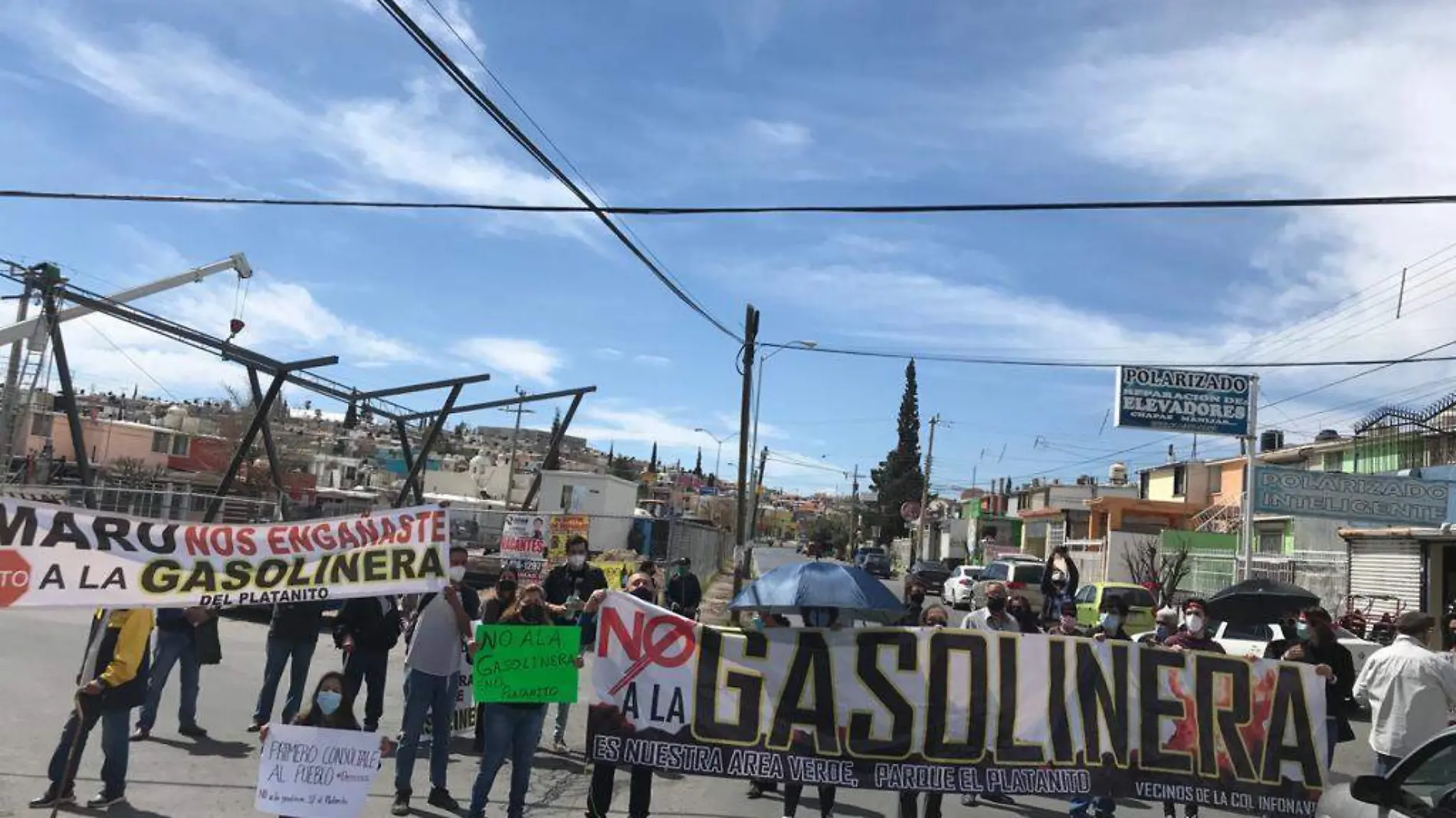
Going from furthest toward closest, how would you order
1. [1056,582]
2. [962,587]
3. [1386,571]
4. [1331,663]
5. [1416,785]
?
[962,587], [1386,571], [1056,582], [1331,663], [1416,785]

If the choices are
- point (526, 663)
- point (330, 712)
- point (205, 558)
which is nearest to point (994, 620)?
point (526, 663)

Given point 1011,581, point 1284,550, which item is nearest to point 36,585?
point 1011,581

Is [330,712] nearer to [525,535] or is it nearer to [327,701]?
[327,701]

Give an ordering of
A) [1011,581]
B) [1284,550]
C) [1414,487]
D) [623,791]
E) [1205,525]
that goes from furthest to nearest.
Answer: [1205,525]
[1284,550]
[1011,581]
[1414,487]
[623,791]

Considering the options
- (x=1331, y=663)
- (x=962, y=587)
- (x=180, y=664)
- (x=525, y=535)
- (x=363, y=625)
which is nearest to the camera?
(x=1331, y=663)

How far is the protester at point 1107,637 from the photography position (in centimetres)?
757

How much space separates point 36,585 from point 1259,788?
8.49 m

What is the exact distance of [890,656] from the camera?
6973mm

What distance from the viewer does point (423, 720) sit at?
A: 298 inches

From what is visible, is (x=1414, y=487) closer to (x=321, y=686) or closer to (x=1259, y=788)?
(x=1259, y=788)

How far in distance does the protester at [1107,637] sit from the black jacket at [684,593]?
14.4ft

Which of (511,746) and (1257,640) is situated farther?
(1257,640)

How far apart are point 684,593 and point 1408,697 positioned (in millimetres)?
6823

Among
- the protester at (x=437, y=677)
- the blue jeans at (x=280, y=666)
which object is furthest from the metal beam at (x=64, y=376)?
the protester at (x=437, y=677)
